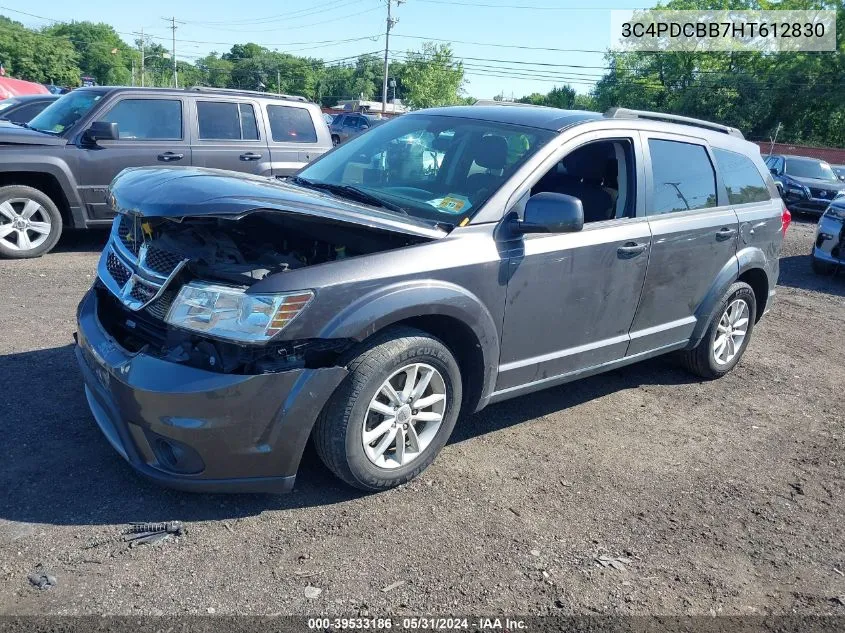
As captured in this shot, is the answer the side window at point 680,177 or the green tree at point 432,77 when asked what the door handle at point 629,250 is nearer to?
the side window at point 680,177

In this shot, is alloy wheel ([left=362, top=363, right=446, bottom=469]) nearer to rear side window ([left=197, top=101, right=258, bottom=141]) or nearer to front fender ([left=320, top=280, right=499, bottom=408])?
front fender ([left=320, top=280, right=499, bottom=408])

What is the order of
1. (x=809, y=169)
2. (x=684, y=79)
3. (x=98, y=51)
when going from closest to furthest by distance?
(x=809, y=169) < (x=684, y=79) < (x=98, y=51)

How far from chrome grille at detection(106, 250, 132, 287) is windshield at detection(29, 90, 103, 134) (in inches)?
195

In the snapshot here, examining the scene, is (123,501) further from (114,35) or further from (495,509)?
(114,35)

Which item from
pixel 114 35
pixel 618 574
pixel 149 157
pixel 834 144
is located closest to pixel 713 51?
pixel 834 144

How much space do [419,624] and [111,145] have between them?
7045 mm

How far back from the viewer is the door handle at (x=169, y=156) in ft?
26.9

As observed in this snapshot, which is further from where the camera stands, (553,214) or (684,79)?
(684,79)

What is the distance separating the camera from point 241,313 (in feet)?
9.73

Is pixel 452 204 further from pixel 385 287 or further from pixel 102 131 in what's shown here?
pixel 102 131

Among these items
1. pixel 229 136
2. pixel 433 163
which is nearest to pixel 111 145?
pixel 229 136

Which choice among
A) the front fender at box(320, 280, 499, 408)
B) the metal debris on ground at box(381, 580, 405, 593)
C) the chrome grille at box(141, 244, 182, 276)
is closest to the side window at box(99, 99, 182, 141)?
the chrome grille at box(141, 244, 182, 276)

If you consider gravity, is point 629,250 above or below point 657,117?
below

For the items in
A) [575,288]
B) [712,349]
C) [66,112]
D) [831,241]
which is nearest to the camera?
[575,288]
